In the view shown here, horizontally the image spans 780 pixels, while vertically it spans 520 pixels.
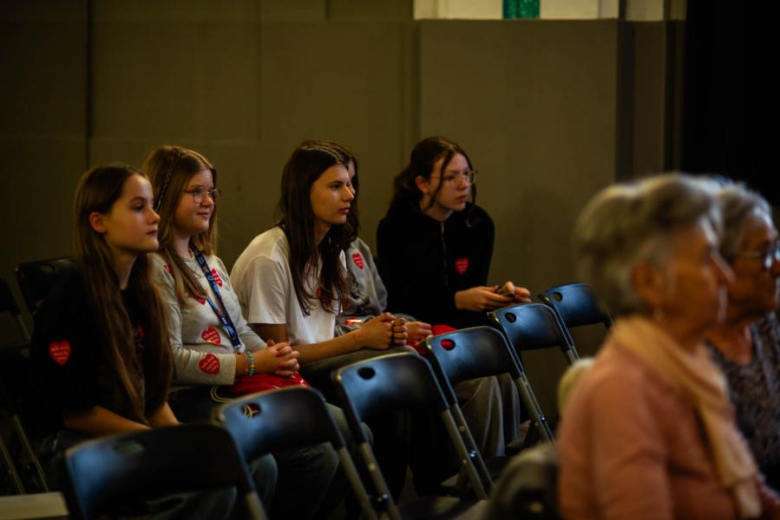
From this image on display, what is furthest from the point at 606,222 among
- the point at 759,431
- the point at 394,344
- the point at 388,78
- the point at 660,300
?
the point at 388,78

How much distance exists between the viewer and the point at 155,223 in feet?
10.6

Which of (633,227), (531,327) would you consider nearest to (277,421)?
(633,227)

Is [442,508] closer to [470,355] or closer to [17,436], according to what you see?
[470,355]

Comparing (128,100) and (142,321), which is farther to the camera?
(128,100)

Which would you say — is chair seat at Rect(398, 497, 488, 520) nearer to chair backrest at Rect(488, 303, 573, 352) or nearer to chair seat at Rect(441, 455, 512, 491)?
chair seat at Rect(441, 455, 512, 491)

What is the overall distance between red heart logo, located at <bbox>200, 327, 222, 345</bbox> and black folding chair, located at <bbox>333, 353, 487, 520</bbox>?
0.79m

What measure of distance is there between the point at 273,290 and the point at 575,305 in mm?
1384

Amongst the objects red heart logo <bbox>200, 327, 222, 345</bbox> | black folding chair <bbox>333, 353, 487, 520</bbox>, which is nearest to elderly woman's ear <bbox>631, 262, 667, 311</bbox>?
black folding chair <bbox>333, 353, 487, 520</bbox>

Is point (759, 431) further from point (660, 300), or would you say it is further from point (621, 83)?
point (621, 83)

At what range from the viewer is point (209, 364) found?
11.7 ft

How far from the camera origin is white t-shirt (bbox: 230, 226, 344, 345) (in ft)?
13.2

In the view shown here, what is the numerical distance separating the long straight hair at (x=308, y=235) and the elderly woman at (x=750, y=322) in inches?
74.4

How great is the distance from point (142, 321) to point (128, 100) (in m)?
2.55

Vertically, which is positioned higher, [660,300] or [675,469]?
[660,300]
